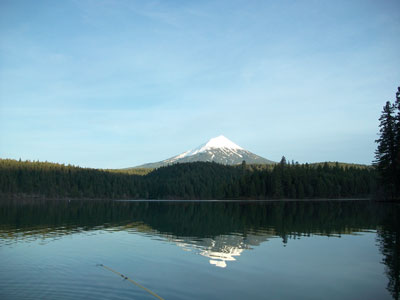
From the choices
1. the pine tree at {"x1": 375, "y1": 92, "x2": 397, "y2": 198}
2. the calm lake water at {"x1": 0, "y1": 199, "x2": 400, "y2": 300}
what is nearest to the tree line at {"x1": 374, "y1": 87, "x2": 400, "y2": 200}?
the pine tree at {"x1": 375, "y1": 92, "x2": 397, "y2": 198}

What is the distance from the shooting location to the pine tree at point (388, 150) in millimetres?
76438

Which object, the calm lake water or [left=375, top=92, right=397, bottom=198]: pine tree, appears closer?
the calm lake water

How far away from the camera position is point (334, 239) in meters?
35.8

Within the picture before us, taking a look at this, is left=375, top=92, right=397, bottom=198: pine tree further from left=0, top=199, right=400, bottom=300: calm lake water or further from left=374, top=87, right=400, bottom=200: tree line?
left=0, top=199, right=400, bottom=300: calm lake water

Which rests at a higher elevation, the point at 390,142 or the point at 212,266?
the point at 390,142

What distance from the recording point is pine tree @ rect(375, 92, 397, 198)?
251 feet

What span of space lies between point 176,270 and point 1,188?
637 feet

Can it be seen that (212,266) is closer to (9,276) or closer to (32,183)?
(9,276)

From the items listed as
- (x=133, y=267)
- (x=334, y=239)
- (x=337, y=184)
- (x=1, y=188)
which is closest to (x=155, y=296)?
(x=133, y=267)

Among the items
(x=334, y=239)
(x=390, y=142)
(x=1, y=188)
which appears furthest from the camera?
(x=1, y=188)

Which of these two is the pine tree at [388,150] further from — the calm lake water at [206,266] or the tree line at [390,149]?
the calm lake water at [206,266]

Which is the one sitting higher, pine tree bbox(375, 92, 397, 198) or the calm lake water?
pine tree bbox(375, 92, 397, 198)

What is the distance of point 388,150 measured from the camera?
79125mm

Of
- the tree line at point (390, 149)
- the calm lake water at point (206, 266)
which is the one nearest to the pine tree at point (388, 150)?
the tree line at point (390, 149)
